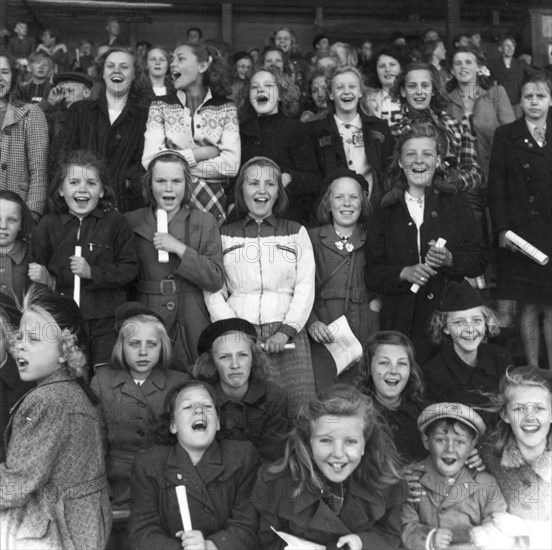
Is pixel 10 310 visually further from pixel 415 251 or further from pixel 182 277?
pixel 415 251

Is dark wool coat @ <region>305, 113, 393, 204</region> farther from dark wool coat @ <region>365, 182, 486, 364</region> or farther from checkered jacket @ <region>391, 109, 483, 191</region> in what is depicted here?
dark wool coat @ <region>365, 182, 486, 364</region>

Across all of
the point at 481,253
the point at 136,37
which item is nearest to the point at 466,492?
the point at 481,253

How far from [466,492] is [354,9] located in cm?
874

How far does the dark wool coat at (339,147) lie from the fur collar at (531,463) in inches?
90.8

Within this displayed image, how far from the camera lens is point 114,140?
6.62m

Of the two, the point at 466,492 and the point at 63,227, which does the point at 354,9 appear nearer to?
the point at 63,227

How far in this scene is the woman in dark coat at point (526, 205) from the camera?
6.47 metres

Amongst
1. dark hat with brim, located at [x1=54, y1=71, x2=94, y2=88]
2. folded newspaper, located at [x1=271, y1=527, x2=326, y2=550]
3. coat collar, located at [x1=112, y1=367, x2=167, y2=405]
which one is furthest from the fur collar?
dark hat with brim, located at [x1=54, y1=71, x2=94, y2=88]

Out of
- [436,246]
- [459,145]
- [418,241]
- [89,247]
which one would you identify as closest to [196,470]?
[89,247]

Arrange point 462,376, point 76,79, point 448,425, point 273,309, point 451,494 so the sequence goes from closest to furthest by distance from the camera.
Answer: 1. point 451,494
2. point 448,425
3. point 462,376
4. point 273,309
5. point 76,79

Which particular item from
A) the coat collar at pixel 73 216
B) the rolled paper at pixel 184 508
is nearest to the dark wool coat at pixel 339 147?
the coat collar at pixel 73 216

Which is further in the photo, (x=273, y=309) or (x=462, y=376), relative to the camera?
(x=273, y=309)

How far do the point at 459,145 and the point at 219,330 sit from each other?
2.46 metres

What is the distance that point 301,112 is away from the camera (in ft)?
24.9
